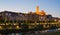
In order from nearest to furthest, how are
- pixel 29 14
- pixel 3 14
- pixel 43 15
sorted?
pixel 3 14 < pixel 29 14 < pixel 43 15

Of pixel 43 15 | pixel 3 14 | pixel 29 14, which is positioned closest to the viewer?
pixel 3 14

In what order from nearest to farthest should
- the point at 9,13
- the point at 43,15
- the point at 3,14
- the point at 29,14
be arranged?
the point at 3,14
the point at 9,13
the point at 29,14
the point at 43,15

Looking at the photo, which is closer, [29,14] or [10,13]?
[10,13]

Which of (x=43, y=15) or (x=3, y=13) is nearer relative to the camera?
(x=3, y=13)

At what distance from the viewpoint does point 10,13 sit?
253ft

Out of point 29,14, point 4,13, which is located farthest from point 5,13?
point 29,14

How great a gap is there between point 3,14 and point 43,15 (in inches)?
1509

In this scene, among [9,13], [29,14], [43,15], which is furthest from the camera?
Answer: [43,15]

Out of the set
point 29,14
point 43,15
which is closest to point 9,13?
point 29,14

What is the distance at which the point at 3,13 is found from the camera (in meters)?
72.9

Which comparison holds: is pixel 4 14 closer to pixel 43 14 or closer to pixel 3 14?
pixel 3 14

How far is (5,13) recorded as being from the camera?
238 ft

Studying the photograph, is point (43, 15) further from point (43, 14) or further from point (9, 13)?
point (9, 13)

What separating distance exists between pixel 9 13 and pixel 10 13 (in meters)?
0.91
